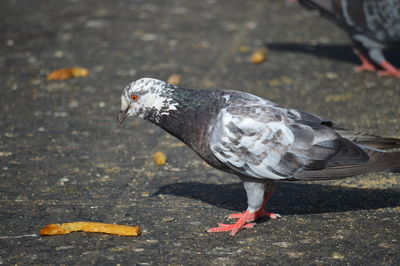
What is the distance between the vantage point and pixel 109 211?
4699 mm

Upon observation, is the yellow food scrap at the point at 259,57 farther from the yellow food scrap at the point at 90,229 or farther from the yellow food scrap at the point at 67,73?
the yellow food scrap at the point at 90,229

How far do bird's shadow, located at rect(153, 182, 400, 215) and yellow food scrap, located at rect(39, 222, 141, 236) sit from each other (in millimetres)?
757

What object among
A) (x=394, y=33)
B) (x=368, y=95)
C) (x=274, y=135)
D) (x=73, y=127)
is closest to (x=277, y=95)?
(x=368, y=95)

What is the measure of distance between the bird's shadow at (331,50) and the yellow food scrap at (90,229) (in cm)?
468

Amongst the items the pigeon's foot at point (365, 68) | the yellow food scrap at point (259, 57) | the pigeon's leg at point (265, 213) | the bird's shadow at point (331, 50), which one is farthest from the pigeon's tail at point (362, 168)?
the bird's shadow at point (331, 50)

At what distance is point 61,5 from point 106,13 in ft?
3.16

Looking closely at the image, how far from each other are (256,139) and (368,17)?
3739 mm

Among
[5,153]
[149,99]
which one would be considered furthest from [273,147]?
[5,153]

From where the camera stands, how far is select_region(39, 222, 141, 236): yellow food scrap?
429 cm

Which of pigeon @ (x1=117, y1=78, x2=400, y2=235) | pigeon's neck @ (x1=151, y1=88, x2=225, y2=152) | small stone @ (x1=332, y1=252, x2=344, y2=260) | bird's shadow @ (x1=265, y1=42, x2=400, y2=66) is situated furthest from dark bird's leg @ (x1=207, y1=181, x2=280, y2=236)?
bird's shadow @ (x1=265, y1=42, x2=400, y2=66)

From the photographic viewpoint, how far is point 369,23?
7.28m

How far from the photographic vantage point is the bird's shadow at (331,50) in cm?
Result: 808

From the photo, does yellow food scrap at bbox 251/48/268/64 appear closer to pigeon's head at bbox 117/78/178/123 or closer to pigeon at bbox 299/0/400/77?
pigeon at bbox 299/0/400/77

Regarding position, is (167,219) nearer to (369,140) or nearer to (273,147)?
(273,147)
